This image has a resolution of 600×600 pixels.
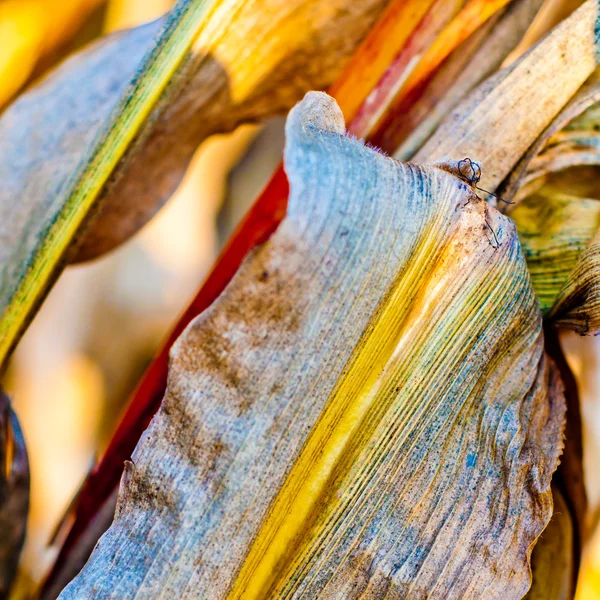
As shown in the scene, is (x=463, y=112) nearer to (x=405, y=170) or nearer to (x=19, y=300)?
(x=405, y=170)

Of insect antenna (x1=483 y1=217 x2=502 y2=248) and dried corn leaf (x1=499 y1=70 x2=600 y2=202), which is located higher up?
dried corn leaf (x1=499 y1=70 x2=600 y2=202)

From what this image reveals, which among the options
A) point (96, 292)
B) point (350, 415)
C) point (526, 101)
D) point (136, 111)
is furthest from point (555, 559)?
point (96, 292)

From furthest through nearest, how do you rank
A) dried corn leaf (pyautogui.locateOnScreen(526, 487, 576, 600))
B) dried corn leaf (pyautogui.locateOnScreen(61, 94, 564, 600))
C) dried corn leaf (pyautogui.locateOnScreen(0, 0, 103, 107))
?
dried corn leaf (pyautogui.locateOnScreen(0, 0, 103, 107)), dried corn leaf (pyautogui.locateOnScreen(526, 487, 576, 600)), dried corn leaf (pyautogui.locateOnScreen(61, 94, 564, 600))

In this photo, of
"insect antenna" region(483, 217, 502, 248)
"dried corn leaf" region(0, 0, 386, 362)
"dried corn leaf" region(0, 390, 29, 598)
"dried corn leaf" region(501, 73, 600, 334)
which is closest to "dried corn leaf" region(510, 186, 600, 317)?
"dried corn leaf" region(501, 73, 600, 334)

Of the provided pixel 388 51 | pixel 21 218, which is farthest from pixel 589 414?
pixel 21 218

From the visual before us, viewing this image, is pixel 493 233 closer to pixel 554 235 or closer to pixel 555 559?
pixel 554 235

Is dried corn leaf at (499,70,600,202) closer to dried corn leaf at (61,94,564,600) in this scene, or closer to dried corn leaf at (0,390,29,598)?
dried corn leaf at (61,94,564,600)
